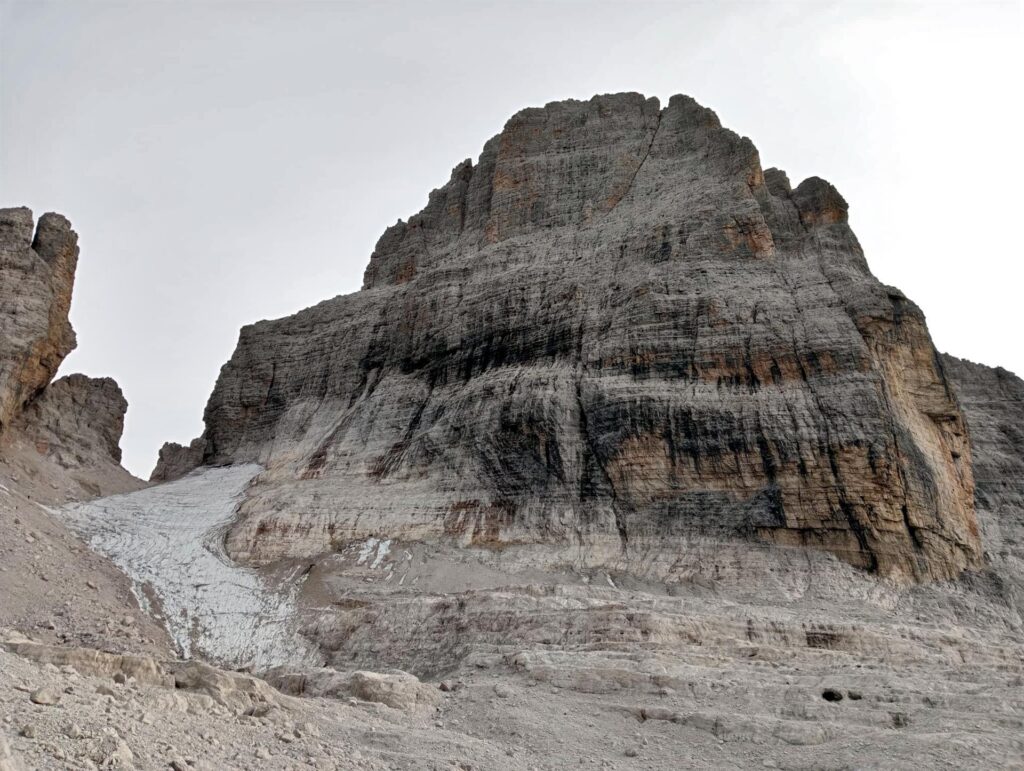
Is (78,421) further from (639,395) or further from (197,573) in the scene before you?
(639,395)

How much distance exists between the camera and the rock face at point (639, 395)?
27500 millimetres

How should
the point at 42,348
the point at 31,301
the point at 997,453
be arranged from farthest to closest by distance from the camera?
the point at 997,453, the point at 42,348, the point at 31,301

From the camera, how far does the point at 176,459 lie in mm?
54625

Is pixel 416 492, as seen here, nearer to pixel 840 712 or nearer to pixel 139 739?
pixel 840 712

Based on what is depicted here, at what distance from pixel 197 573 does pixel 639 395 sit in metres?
17.4

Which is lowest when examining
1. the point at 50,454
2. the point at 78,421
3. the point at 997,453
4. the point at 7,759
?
the point at 7,759

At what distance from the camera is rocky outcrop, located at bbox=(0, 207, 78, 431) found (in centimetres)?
3653

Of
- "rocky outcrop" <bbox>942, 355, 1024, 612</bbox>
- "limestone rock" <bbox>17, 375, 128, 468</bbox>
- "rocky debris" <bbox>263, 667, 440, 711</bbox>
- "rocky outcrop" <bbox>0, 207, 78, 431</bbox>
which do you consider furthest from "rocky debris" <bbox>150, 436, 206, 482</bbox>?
"rocky outcrop" <bbox>942, 355, 1024, 612</bbox>

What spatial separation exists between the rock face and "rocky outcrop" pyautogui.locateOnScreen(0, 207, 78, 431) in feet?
34.0

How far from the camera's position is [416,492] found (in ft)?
103

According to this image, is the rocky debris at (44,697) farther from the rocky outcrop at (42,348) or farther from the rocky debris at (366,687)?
the rocky outcrop at (42,348)

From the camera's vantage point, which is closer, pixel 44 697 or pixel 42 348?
pixel 44 697

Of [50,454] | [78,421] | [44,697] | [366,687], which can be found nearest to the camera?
[44,697]

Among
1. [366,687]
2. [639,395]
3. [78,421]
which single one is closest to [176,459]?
[78,421]
